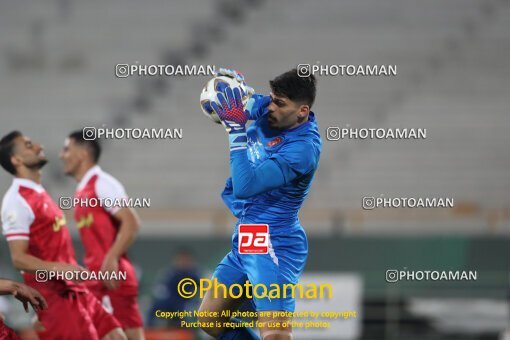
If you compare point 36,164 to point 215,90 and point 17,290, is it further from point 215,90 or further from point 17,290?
point 215,90

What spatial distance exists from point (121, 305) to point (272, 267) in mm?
2200

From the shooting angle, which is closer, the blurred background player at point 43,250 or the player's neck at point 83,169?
the blurred background player at point 43,250

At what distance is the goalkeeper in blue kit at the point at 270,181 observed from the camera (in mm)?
5574

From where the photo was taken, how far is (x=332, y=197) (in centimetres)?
1518

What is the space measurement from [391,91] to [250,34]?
107 inches

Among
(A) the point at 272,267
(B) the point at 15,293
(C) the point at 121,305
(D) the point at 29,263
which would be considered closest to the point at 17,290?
(B) the point at 15,293

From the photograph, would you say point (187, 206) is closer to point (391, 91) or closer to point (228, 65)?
point (228, 65)

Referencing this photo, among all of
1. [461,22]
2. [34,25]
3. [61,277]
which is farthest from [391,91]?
[61,277]

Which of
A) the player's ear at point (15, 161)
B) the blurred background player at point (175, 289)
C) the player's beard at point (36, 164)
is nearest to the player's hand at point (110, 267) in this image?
the player's beard at point (36, 164)

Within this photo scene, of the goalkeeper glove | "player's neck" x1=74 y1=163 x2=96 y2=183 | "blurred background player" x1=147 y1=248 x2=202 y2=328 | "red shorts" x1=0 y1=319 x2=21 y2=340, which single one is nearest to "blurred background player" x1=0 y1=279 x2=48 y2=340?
"red shorts" x1=0 y1=319 x2=21 y2=340

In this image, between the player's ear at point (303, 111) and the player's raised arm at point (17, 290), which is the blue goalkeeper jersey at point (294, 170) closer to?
the player's ear at point (303, 111)

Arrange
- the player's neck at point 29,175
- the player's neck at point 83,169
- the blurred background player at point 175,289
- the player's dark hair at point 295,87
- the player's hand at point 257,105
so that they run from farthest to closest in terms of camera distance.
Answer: the blurred background player at point 175,289 → the player's neck at point 83,169 → the player's neck at point 29,175 → the player's hand at point 257,105 → the player's dark hair at point 295,87

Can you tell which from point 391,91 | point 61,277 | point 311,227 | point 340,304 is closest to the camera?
point 61,277

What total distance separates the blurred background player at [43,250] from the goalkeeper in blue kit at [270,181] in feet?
3.61
